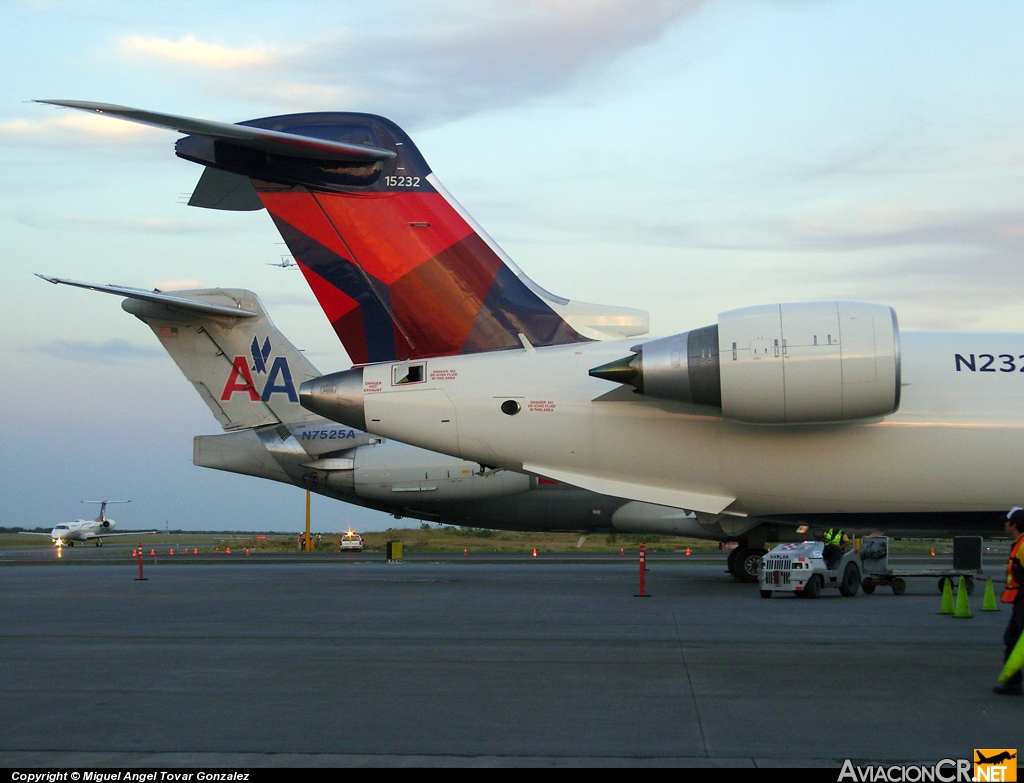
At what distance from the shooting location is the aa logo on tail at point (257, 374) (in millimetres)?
25922

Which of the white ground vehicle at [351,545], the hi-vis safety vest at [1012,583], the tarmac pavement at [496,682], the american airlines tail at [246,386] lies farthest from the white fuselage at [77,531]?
the hi-vis safety vest at [1012,583]

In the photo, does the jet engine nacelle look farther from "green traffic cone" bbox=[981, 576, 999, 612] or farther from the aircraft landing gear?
the aircraft landing gear

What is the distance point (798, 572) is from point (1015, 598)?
8.70 meters

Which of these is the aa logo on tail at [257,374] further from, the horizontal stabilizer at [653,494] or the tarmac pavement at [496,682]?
the horizontal stabilizer at [653,494]

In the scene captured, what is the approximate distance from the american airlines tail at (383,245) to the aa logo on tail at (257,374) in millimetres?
12156

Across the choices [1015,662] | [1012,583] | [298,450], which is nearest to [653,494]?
[1012,583]

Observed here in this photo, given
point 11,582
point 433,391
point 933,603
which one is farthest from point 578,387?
point 11,582

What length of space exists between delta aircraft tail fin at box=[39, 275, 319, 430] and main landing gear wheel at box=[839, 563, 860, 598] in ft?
47.1

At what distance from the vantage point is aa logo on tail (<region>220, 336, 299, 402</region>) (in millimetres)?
25922

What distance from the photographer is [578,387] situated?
13523 mm

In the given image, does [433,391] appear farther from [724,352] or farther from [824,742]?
[824,742]

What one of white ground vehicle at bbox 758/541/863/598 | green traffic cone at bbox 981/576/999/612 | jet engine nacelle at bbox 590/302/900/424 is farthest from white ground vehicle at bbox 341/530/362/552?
jet engine nacelle at bbox 590/302/900/424

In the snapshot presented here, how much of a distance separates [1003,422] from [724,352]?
3.81 meters

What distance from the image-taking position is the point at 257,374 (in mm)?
25953
